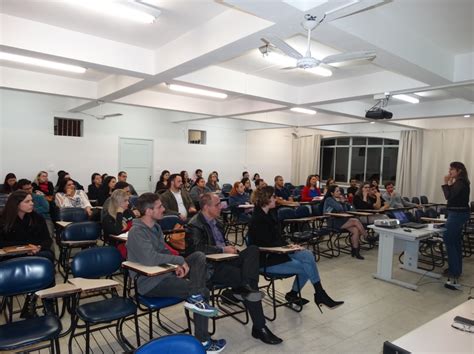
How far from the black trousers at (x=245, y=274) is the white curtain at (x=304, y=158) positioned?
396 inches

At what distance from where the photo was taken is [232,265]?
3121 mm

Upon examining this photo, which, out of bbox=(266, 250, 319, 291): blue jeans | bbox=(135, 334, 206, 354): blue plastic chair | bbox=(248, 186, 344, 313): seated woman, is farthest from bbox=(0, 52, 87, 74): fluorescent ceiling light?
bbox=(135, 334, 206, 354): blue plastic chair

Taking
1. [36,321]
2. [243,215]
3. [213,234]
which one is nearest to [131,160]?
[243,215]

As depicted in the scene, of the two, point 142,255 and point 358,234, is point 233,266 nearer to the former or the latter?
point 142,255

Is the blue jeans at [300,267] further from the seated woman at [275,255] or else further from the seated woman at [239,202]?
the seated woman at [239,202]

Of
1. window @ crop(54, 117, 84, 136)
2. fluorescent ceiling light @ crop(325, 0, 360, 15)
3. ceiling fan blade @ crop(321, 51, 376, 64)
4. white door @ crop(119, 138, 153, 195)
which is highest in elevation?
fluorescent ceiling light @ crop(325, 0, 360, 15)

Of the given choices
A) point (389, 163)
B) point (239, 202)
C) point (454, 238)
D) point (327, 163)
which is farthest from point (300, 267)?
point (327, 163)

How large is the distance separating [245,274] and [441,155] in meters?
9.01

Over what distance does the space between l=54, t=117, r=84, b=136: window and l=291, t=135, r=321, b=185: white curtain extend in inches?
314

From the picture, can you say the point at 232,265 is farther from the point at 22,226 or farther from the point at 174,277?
the point at 22,226

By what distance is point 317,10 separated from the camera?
2.49 metres

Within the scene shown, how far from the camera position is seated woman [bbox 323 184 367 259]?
5.79m

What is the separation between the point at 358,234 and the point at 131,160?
21.9ft

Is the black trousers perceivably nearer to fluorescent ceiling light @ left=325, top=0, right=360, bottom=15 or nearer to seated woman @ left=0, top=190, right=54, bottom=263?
seated woman @ left=0, top=190, right=54, bottom=263
